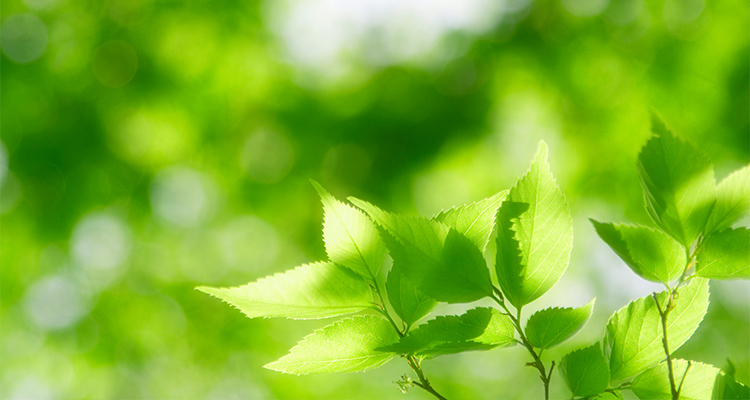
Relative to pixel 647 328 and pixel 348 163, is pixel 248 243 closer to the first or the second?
pixel 348 163

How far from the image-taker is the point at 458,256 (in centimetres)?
35

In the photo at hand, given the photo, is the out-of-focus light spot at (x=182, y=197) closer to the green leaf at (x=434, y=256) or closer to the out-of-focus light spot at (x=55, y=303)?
the out-of-focus light spot at (x=55, y=303)

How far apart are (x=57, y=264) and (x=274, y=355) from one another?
236 centimetres

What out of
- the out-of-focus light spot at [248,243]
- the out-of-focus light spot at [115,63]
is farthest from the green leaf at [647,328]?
the out-of-focus light spot at [115,63]

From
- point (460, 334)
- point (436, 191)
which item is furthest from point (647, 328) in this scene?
point (436, 191)

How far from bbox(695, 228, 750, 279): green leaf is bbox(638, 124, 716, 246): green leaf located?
1 centimetres

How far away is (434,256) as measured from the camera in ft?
1.13

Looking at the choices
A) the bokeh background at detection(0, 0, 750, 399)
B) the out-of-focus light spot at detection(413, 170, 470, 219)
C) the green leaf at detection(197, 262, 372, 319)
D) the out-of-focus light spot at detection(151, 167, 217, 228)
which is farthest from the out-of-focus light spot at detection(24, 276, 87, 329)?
the green leaf at detection(197, 262, 372, 319)

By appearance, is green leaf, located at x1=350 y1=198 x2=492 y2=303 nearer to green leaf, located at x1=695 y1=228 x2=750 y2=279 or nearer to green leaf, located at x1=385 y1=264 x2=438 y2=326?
green leaf, located at x1=385 y1=264 x2=438 y2=326

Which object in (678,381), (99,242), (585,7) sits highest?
(585,7)

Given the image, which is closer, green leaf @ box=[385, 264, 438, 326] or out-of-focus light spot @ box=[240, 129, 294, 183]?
green leaf @ box=[385, 264, 438, 326]

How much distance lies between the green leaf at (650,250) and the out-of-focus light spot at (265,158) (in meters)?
4.73

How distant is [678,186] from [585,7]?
5.43 meters

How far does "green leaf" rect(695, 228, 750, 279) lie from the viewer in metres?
0.34
